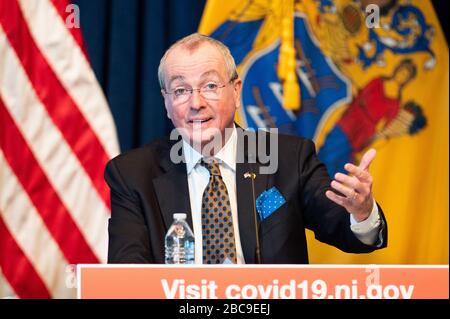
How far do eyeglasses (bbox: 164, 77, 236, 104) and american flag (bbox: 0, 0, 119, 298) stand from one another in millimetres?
1155

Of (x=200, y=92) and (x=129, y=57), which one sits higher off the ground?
(x=129, y=57)

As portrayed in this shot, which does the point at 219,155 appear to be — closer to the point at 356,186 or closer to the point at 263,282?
the point at 356,186

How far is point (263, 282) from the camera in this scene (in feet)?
5.57

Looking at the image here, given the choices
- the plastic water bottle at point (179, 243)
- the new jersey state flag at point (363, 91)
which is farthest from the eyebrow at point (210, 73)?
the new jersey state flag at point (363, 91)

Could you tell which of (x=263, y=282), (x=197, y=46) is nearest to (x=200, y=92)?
(x=197, y=46)

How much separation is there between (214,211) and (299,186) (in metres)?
0.34

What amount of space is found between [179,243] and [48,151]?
5.34 feet

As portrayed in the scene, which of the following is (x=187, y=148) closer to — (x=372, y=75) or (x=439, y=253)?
(x=372, y=75)

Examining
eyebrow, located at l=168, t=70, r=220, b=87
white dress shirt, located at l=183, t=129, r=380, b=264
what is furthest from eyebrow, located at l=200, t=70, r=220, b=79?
white dress shirt, located at l=183, t=129, r=380, b=264

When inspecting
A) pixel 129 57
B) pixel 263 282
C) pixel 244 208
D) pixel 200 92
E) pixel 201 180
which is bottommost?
pixel 263 282

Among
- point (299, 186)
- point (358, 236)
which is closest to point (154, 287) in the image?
point (358, 236)

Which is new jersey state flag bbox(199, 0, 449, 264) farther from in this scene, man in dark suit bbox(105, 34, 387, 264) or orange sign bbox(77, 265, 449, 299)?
orange sign bbox(77, 265, 449, 299)

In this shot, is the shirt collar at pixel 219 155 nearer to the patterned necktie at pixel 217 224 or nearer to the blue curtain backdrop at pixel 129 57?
the patterned necktie at pixel 217 224

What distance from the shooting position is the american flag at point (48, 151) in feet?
12.5
